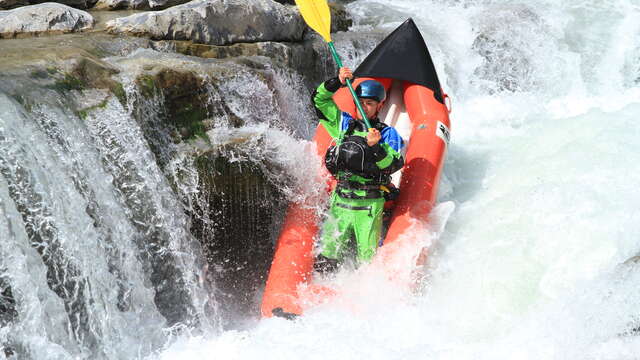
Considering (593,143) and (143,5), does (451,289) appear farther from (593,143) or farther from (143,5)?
(143,5)

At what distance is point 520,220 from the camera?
468 centimetres

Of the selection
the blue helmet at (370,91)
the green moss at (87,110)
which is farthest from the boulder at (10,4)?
the blue helmet at (370,91)

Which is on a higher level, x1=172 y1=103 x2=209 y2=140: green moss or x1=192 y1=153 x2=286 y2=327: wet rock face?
x1=172 y1=103 x2=209 y2=140: green moss

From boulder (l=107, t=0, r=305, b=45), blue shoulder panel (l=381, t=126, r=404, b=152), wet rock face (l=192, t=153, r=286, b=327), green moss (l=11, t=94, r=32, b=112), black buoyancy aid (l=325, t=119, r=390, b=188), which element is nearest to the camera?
green moss (l=11, t=94, r=32, b=112)

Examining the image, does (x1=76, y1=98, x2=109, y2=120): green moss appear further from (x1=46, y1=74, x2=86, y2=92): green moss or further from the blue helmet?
the blue helmet

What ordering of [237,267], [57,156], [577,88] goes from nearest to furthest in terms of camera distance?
[57,156] < [237,267] < [577,88]

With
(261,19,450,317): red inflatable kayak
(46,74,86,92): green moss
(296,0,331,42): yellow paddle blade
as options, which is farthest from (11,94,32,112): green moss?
(296,0,331,42): yellow paddle blade

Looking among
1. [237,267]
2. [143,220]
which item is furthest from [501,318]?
[143,220]

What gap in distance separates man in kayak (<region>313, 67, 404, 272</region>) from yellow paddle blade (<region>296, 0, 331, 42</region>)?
97 cm

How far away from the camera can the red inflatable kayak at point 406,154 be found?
→ 3.91 meters

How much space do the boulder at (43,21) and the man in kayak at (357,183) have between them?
8.16ft

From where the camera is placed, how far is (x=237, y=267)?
443cm

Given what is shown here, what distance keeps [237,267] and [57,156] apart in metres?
1.57

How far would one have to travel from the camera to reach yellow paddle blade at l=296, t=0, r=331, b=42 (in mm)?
5062
